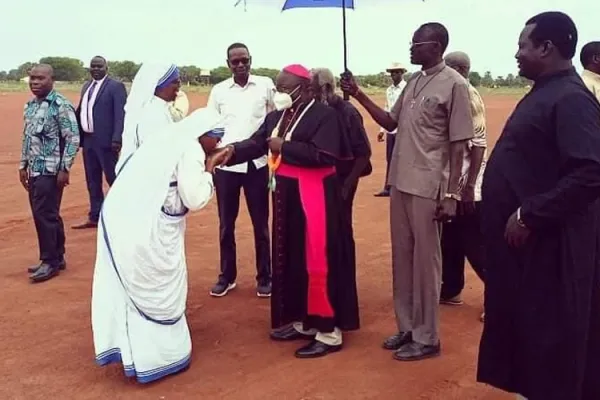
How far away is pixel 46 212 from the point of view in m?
7.36

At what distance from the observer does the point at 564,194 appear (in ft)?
11.1

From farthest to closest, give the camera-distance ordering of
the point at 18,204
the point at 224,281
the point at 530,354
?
the point at 18,204 < the point at 224,281 < the point at 530,354

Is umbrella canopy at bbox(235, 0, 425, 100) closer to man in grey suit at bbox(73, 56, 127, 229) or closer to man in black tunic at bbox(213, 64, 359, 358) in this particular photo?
man in black tunic at bbox(213, 64, 359, 358)

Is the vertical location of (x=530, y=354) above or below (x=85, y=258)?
above

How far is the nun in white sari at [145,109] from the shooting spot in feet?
16.4

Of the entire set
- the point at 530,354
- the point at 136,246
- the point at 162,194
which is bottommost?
the point at 530,354

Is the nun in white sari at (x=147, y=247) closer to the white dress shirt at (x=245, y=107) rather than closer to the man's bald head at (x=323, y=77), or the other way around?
the man's bald head at (x=323, y=77)

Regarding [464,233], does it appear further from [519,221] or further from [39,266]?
[39,266]

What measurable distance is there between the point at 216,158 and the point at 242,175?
4.71ft

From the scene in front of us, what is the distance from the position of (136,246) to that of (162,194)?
0.36 metres

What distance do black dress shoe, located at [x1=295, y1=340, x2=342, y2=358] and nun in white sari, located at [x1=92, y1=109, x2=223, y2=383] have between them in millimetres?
875

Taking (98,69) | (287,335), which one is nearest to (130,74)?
(98,69)

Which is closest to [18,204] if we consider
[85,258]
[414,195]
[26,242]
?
[26,242]

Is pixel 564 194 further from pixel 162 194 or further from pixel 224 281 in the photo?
pixel 224 281
